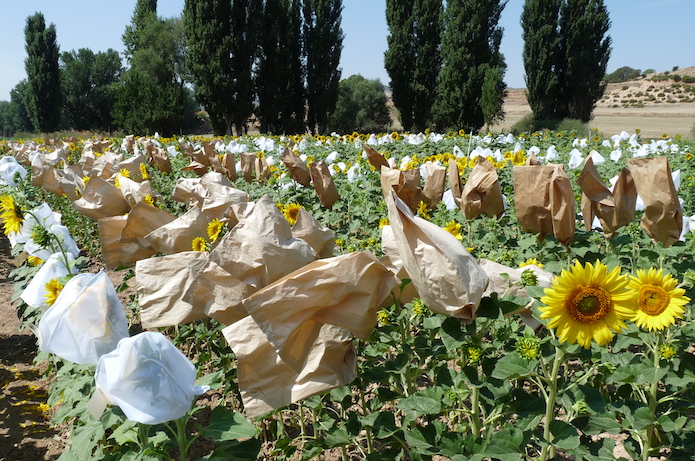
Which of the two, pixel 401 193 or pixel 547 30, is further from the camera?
pixel 547 30

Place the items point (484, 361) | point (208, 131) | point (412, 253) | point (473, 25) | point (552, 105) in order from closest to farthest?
point (412, 253) < point (484, 361) < point (473, 25) < point (552, 105) < point (208, 131)

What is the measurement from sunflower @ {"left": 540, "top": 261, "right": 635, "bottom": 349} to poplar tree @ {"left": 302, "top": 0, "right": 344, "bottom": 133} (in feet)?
93.0

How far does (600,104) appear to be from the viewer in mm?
70938

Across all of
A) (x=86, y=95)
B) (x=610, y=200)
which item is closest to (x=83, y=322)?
(x=610, y=200)

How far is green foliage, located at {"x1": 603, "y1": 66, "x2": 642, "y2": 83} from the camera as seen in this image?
94.4 metres

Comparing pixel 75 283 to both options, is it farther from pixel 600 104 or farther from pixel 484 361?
pixel 600 104

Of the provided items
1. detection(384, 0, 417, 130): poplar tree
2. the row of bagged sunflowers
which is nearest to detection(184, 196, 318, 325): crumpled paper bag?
the row of bagged sunflowers

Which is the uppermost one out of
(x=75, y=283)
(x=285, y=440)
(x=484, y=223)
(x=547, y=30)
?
(x=547, y=30)

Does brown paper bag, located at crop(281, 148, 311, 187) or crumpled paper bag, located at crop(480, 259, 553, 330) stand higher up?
brown paper bag, located at crop(281, 148, 311, 187)

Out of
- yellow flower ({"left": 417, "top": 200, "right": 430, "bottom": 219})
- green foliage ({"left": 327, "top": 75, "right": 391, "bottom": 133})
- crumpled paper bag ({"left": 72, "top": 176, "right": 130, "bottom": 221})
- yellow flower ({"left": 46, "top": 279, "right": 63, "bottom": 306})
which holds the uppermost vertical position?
green foliage ({"left": 327, "top": 75, "right": 391, "bottom": 133})

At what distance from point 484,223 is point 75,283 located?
2744 millimetres

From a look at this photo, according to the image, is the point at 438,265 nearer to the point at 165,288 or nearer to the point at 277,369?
the point at 277,369

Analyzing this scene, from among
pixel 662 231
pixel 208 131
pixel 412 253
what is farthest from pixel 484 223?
pixel 208 131

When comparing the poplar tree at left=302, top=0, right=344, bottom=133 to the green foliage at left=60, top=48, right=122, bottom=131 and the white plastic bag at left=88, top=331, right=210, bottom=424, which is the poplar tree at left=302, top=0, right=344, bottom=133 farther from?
the green foliage at left=60, top=48, right=122, bottom=131
